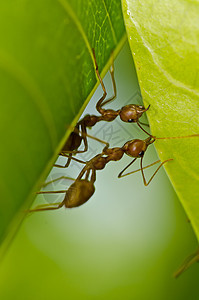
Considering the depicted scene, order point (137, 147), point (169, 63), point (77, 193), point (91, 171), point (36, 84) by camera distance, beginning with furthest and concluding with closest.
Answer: point (91, 171)
point (137, 147)
point (77, 193)
point (169, 63)
point (36, 84)

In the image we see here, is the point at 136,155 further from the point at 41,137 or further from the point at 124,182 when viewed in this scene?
the point at 41,137

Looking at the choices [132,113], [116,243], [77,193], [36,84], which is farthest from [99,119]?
[36,84]

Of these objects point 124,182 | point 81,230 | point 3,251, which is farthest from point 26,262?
point 3,251

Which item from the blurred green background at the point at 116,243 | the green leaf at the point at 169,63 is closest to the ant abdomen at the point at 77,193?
the blurred green background at the point at 116,243

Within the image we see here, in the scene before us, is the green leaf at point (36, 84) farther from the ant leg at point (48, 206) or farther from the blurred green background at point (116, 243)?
the blurred green background at point (116, 243)

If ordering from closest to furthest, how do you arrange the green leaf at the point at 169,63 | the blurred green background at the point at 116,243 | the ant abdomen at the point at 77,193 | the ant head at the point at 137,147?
the green leaf at the point at 169,63 < the ant abdomen at the point at 77,193 < the ant head at the point at 137,147 < the blurred green background at the point at 116,243

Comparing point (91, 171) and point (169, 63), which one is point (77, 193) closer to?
point (91, 171)
